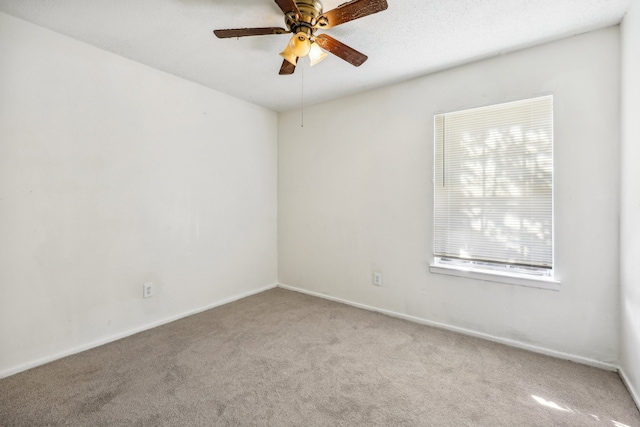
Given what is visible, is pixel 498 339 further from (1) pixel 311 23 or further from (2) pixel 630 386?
(1) pixel 311 23

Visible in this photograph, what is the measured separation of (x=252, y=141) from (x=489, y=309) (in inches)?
→ 124

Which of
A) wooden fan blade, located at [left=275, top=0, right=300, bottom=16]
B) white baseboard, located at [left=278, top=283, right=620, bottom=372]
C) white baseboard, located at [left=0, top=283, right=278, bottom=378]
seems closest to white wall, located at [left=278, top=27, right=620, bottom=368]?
white baseboard, located at [left=278, top=283, right=620, bottom=372]

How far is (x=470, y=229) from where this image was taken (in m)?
2.62

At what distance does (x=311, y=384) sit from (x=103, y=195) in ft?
7.31

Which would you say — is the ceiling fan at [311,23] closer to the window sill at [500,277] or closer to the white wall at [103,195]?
the white wall at [103,195]

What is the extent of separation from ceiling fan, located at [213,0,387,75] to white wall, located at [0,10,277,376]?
1.38 meters

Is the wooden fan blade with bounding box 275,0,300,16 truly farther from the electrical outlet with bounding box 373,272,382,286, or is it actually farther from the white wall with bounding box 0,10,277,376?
the electrical outlet with bounding box 373,272,382,286

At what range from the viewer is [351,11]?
64.0 inches

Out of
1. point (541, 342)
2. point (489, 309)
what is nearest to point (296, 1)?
point (489, 309)

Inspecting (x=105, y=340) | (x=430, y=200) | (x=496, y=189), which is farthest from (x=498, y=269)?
(x=105, y=340)

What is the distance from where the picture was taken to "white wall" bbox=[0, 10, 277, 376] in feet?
6.64

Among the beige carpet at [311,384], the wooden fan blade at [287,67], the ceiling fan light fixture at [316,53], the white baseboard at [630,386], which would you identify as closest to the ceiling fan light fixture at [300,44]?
the ceiling fan light fixture at [316,53]

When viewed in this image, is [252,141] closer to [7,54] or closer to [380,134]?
[380,134]

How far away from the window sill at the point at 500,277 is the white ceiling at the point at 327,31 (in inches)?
72.3
